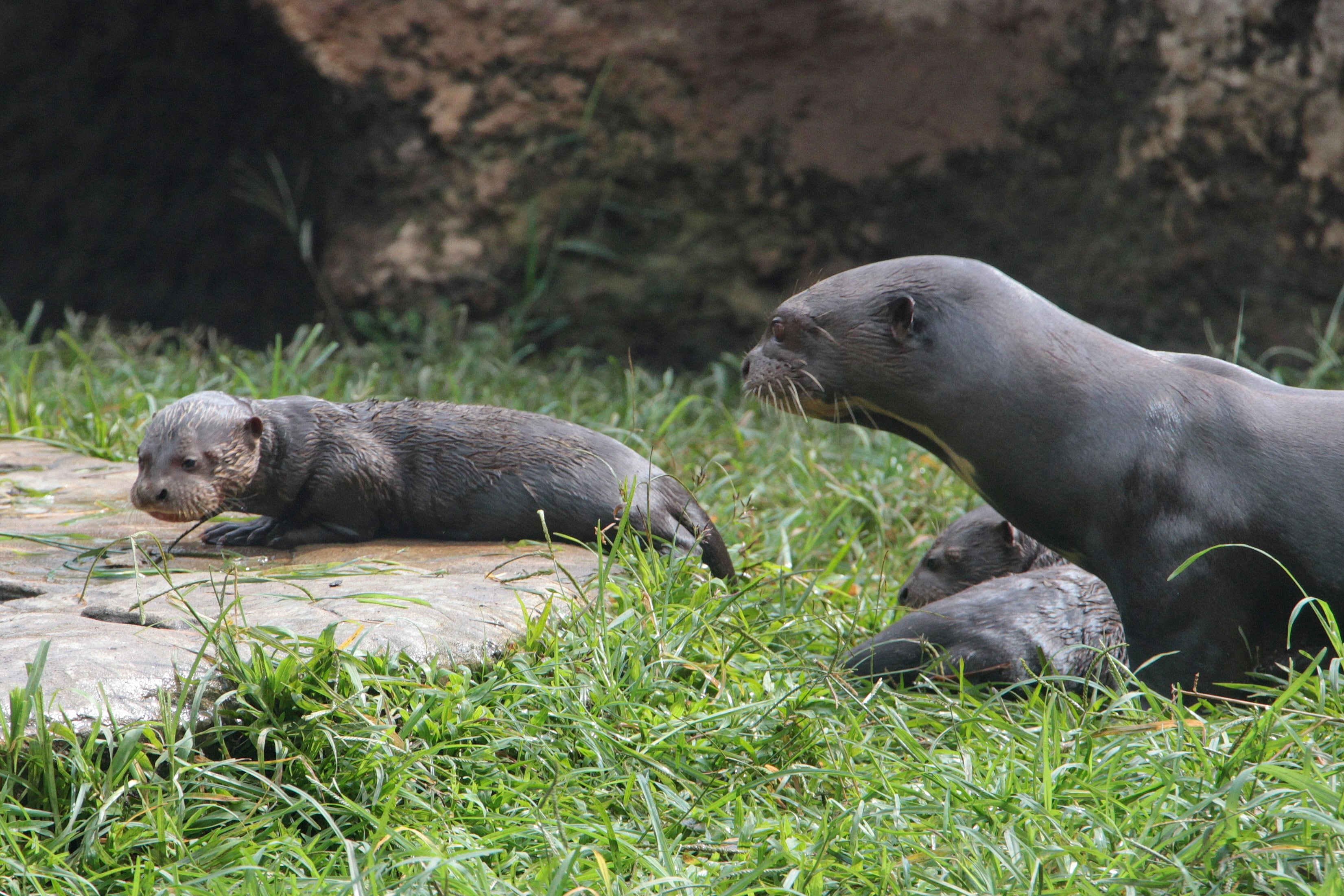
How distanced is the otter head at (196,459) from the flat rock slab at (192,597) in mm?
141

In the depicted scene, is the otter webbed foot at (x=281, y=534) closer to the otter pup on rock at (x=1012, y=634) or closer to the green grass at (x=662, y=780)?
the green grass at (x=662, y=780)

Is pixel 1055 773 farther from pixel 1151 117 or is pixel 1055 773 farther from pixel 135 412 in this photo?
pixel 1151 117

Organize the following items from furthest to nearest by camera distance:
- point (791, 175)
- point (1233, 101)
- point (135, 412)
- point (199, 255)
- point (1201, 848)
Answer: point (199, 255) < point (791, 175) < point (1233, 101) < point (135, 412) < point (1201, 848)

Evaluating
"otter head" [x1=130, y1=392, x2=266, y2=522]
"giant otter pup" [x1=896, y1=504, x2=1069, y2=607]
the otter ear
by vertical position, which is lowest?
"giant otter pup" [x1=896, y1=504, x2=1069, y2=607]

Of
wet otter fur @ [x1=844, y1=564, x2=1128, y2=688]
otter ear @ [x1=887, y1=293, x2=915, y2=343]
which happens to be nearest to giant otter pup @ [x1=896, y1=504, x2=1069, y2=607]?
wet otter fur @ [x1=844, y1=564, x2=1128, y2=688]

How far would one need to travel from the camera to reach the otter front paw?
3.96 m

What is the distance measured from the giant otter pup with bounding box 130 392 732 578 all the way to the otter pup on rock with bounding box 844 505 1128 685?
0.62m

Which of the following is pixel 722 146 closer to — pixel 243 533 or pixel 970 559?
pixel 970 559

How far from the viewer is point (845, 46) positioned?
22.2 ft

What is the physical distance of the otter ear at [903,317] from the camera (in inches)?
134

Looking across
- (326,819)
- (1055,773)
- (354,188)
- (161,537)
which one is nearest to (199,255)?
(354,188)

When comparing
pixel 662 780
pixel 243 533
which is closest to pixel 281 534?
pixel 243 533

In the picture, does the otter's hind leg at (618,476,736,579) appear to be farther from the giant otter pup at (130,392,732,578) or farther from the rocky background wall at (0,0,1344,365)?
the rocky background wall at (0,0,1344,365)

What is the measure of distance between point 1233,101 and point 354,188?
4336mm
